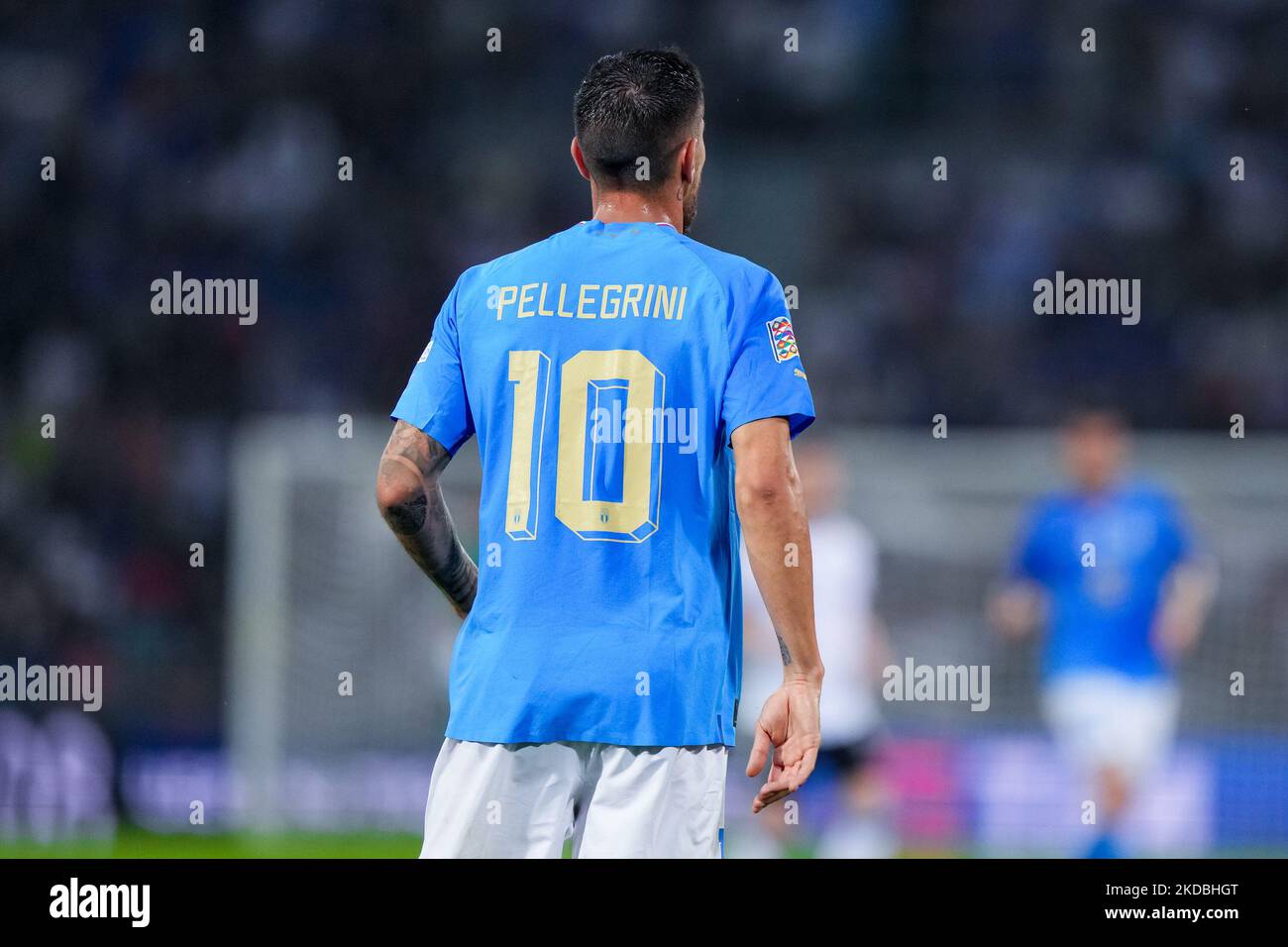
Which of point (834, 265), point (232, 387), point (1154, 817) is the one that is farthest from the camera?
point (834, 265)

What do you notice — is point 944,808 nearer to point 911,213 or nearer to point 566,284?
point 911,213

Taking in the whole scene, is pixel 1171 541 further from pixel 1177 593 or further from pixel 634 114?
pixel 634 114

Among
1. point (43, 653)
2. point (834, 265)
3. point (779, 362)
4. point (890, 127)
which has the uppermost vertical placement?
point (890, 127)

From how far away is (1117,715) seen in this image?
914cm

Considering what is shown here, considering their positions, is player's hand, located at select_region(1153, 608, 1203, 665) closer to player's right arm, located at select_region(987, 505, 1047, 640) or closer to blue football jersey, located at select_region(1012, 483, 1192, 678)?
blue football jersey, located at select_region(1012, 483, 1192, 678)

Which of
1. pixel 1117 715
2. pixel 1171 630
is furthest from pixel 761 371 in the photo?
pixel 1117 715

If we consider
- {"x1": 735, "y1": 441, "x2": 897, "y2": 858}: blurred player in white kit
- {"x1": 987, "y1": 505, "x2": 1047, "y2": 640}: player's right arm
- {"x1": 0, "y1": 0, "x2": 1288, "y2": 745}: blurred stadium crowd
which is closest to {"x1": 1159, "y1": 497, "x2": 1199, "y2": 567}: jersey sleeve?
{"x1": 987, "y1": 505, "x2": 1047, "y2": 640}: player's right arm

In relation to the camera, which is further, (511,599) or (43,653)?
(43,653)

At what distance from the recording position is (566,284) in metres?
3.18

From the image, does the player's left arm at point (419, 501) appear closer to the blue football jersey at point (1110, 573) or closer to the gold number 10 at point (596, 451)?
the gold number 10 at point (596, 451)

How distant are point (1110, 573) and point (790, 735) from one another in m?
6.47

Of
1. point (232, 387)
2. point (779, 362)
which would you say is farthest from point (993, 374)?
point (779, 362)

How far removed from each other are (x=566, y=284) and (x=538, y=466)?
14.0 inches

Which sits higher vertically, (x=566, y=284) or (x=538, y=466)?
(x=566, y=284)
